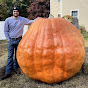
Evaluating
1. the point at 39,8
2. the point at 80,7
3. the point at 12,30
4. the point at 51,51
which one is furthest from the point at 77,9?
the point at 51,51

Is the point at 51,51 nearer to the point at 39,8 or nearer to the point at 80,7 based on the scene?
the point at 80,7

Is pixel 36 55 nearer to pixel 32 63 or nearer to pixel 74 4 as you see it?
pixel 32 63

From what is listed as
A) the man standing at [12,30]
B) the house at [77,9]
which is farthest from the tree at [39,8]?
the man standing at [12,30]

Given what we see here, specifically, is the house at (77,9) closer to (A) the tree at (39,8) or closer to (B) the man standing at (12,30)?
(A) the tree at (39,8)

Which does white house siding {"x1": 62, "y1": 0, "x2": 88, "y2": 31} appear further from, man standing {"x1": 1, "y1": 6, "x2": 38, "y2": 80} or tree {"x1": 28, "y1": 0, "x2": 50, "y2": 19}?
man standing {"x1": 1, "y1": 6, "x2": 38, "y2": 80}

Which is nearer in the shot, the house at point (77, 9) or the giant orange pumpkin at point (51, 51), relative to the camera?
the giant orange pumpkin at point (51, 51)

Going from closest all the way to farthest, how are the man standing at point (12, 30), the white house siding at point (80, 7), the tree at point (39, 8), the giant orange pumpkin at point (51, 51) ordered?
1. the giant orange pumpkin at point (51, 51)
2. the man standing at point (12, 30)
3. the white house siding at point (80, 7)
4. the tree at point (39, 8)

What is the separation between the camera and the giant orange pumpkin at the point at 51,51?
2.09 meters

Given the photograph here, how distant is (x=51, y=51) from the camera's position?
2080mm

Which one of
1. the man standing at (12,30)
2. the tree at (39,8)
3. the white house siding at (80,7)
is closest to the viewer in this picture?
the man standing at (12,30)

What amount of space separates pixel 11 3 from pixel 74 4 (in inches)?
461

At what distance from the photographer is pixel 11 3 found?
67.3ft

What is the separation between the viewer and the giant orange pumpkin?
2092 millimetres

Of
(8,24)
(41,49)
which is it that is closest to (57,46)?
(41,49)
